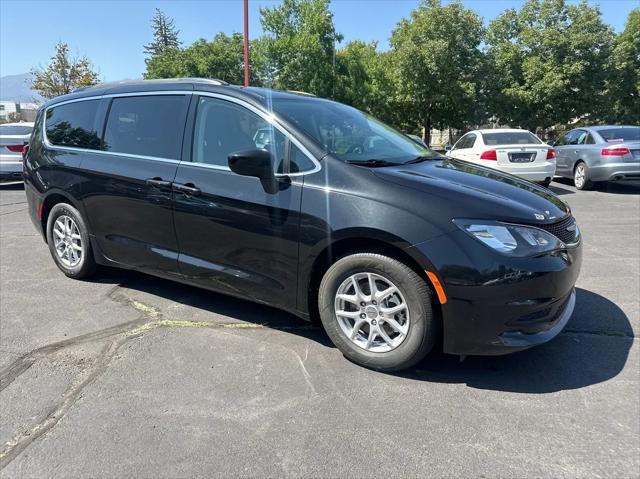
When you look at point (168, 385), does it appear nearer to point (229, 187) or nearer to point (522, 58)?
point (229, 187)

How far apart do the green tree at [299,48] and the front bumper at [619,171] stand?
23.8 metres

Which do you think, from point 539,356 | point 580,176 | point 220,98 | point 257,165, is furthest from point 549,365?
point 580,176

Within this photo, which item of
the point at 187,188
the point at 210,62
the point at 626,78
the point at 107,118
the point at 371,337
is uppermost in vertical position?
the point at 210,62

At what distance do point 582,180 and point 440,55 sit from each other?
1742 centimetres

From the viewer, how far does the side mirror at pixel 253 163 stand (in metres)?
3.21

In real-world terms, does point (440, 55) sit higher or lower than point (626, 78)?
higher

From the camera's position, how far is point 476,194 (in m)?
3.05

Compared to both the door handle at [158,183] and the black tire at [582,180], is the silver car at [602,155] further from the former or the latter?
the door handle at [158,183]

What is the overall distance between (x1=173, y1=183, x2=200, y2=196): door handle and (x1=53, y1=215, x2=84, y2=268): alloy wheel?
1568 mm

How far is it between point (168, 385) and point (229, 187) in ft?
4.48

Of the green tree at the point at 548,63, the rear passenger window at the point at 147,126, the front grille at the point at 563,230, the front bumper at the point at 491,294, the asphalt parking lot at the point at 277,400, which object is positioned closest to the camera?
the asphalt parking lot at the point at 277,400

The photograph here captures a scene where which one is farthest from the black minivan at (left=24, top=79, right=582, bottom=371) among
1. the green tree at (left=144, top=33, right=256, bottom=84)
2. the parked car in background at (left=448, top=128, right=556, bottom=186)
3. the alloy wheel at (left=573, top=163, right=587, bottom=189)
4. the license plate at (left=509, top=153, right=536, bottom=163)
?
the green tree at (left=144, top=33, right=256, bottom=84)

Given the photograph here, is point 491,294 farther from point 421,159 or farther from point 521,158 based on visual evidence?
point 521,158

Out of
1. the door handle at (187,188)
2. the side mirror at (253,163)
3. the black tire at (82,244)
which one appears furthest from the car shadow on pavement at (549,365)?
the black tire at (82,244)
